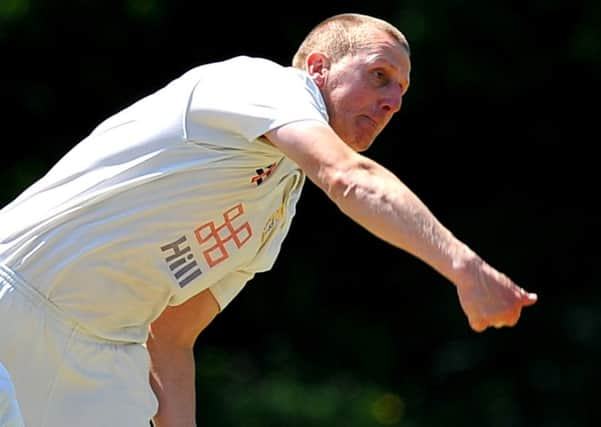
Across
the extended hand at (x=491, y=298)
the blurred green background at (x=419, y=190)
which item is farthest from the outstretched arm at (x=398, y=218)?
the blurred green background at (x=419, y=190)

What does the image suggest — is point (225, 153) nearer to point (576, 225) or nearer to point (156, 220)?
point (156, 220)

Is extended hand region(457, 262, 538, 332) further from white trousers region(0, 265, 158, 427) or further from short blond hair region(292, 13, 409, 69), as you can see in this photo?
white trousers region(0, 265, 158, 427)

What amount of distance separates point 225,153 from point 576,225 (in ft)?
24.8

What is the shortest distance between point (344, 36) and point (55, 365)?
1132mm

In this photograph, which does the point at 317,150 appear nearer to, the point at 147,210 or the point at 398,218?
the point at 398,218

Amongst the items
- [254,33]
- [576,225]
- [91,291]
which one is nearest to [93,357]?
[91,291]

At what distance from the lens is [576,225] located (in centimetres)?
1181

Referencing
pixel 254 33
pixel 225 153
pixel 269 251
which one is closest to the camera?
pixel 225 153

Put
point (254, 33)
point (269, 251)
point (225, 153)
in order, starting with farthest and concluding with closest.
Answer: point (254, 33) → point (269, 251) → point (225, 153)

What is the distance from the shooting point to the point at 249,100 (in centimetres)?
429

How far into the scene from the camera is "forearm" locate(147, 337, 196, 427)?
5.01 meters

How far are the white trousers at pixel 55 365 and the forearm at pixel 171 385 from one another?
25 cm

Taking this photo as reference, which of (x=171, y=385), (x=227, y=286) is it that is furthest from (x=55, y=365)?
(x=227, y=286)

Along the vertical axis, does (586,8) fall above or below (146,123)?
below
